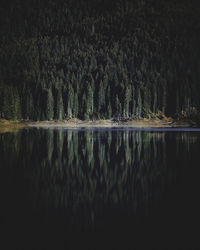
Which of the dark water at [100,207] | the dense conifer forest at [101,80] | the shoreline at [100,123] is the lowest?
the dark water at [100,207]

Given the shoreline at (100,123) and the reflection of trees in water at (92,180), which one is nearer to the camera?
the reflection of trees in water at (92,180)

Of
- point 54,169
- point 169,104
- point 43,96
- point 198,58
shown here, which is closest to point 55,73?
point 43,96

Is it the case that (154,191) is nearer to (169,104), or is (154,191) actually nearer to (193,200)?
(193,200)

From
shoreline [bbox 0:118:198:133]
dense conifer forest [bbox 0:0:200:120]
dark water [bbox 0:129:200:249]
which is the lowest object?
dark water [bbox 0:129:200:249]

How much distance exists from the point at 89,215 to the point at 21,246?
2.30 metres

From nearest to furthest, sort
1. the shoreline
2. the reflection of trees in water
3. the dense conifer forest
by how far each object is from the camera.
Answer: the reflection of trees in water
the shoreline
the dense conifer forest

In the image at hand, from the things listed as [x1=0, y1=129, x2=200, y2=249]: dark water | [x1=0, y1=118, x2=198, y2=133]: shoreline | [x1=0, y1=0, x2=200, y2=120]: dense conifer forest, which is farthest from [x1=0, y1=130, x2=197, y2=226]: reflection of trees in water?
[x1=0, y1=0, x2=200, y2=120]: dense conifer forest

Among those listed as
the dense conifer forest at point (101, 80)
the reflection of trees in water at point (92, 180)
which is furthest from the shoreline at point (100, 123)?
the reflection of trees in water at point (92, 180)

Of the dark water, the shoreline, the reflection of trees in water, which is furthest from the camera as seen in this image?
the shoreline

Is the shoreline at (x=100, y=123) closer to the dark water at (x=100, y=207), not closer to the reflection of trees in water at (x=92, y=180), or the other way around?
the reflection of trees in water at (x=92, y=180)

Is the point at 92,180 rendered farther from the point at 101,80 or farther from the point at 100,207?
the point at 101,80

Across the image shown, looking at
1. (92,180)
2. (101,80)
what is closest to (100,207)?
(92,180)

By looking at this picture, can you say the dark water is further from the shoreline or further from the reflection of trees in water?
the shoreline

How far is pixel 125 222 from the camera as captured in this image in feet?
28.0
